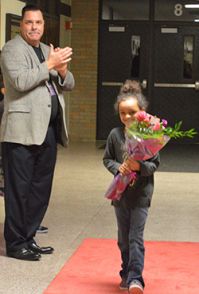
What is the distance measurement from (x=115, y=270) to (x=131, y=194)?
84cm

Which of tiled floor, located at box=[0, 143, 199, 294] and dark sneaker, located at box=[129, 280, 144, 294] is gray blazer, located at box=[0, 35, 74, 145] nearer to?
tiled floor, located at box=[0, 143, 199, 294]

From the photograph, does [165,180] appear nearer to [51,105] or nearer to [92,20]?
[51,105]

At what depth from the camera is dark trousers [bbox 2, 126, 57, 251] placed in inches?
200

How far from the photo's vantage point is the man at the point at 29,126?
16.4ft

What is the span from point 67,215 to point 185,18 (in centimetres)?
766

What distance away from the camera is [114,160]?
4328 mm

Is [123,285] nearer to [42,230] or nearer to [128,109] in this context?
[128,109]

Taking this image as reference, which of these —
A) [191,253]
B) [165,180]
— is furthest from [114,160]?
[165,180]

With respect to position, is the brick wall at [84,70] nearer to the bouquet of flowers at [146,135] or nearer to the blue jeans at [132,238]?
the blue jeans at [132,238]

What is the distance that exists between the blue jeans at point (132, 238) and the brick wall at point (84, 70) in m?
9.38

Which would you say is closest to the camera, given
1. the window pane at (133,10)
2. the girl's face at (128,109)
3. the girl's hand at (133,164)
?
the girl's hand at (133,164)

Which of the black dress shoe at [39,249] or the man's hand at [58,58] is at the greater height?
the man's hand at [58,58]

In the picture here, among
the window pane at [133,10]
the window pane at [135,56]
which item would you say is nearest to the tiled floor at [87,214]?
the window pane at [135,56]

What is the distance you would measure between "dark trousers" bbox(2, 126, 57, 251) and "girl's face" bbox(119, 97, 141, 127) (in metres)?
1.08
